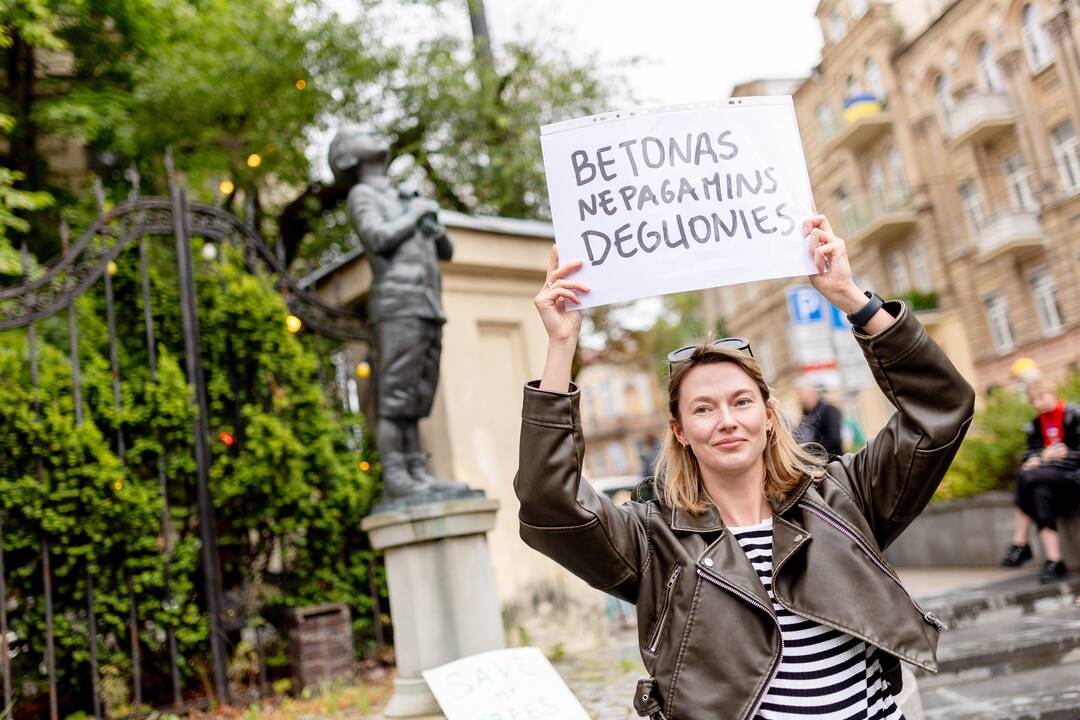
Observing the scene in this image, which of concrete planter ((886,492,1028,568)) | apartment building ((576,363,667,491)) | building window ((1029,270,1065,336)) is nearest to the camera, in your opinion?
concrete planter ((886,492,1028,568))

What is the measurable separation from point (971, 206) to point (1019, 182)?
5.31ft

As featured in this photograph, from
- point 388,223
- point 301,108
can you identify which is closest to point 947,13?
point 301,108

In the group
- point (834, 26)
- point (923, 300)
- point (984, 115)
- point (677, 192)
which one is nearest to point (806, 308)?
point (677, 192)

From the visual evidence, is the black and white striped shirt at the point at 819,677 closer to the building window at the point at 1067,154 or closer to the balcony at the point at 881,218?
the building window at the point at 1067,154

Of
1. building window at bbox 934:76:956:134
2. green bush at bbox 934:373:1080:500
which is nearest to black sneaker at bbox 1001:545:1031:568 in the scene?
green bush at bbox 934:373:1080:500

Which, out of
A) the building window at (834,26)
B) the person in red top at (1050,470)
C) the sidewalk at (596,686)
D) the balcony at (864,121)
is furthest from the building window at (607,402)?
the sidewalk at (596,686)

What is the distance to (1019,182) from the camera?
24266 millimetres

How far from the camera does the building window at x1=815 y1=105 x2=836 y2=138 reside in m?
32.2

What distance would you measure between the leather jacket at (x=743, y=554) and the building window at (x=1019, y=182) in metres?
24.8

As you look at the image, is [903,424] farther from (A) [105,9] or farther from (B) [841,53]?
(B) [841,53]

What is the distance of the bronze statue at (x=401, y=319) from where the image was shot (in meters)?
5.71

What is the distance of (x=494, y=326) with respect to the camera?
25.1 feet

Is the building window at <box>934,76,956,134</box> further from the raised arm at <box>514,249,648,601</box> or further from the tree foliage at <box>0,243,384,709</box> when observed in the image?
the raised arm at <box>514,249,648,601</box>

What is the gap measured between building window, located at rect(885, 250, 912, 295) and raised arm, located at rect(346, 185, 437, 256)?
25.6m
